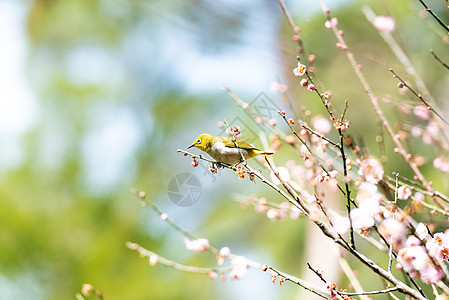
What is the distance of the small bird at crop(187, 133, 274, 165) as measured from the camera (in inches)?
29.0

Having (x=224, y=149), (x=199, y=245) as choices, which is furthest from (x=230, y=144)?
(x=199, y=245)

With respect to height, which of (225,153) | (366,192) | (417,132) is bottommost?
(366,192)

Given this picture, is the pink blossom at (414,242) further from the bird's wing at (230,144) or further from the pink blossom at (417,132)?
the pink blossom at (417,132)

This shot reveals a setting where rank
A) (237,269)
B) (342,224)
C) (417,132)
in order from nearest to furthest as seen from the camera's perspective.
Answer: (342,224) < (237,269) < (417,132)

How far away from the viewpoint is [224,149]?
74 centimetres

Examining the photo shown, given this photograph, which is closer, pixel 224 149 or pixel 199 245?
pixel 224 149

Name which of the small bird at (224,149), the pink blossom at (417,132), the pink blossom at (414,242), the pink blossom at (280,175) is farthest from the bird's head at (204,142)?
the pink blossom at (417,132)

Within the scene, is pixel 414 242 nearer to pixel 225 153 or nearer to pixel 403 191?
pixel 403 191

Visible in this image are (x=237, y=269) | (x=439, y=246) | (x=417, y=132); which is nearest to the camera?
(x=439, y=246)

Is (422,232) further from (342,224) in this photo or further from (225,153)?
(225,153)

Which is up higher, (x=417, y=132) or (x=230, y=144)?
(x=417, y=132)

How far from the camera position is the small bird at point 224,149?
0.74 metres

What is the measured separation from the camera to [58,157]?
10.6 feet

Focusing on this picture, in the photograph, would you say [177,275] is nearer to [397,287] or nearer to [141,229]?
[141,229]
